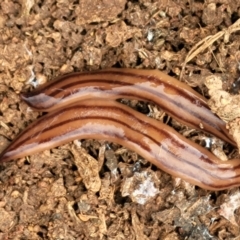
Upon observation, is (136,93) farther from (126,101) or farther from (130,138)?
(130,138)

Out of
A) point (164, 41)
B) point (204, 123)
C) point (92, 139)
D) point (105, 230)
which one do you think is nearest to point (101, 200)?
point (105, 230)

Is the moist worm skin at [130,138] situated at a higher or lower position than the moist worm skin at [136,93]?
lower

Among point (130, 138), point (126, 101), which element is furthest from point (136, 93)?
point (130, 138)

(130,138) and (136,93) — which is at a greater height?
(136,93)

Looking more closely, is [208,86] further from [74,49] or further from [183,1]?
[74,49]
